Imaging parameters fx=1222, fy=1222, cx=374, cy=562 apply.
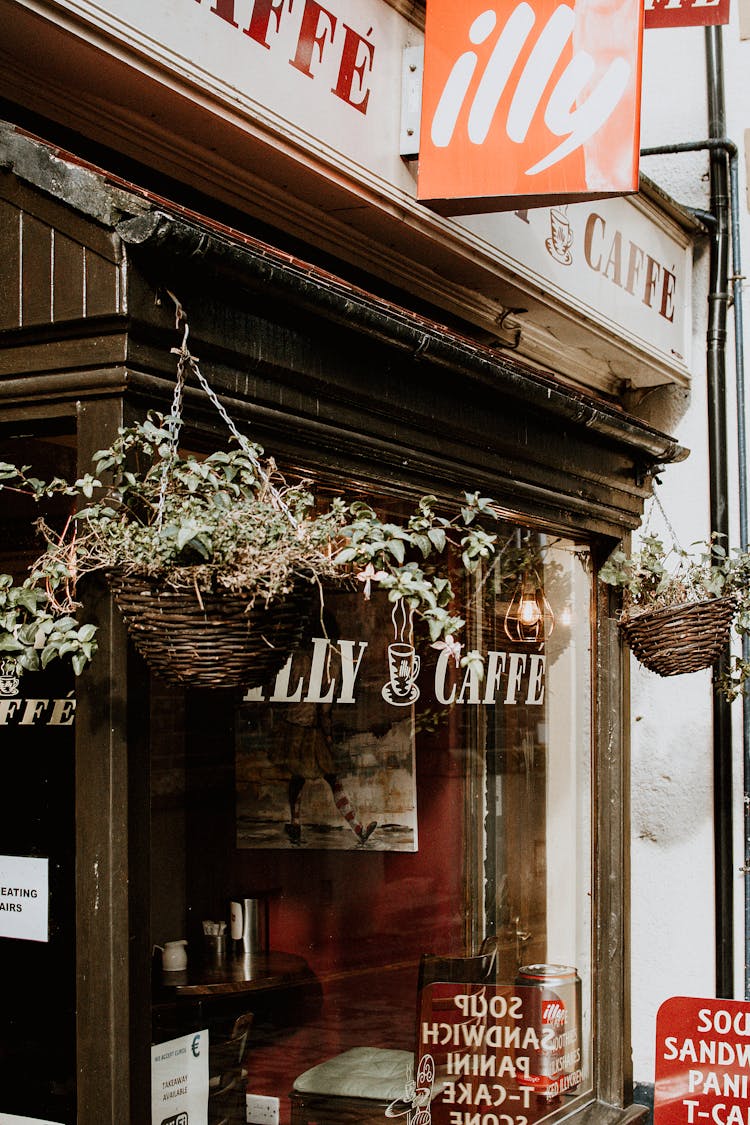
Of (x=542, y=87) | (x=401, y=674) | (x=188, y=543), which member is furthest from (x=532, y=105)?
(x=188, y=543)

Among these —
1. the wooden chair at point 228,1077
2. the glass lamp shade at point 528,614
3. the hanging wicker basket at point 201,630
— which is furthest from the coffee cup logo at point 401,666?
the hanging wicker basket at point 201,630

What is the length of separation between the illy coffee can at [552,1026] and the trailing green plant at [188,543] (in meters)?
2.81

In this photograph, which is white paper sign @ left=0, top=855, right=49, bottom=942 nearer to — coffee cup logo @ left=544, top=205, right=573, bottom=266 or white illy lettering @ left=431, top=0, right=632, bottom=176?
white illy lettering @ left=431, top=0, right=632, bottom=176

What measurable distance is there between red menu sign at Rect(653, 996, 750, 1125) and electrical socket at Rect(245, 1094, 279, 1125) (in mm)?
1302

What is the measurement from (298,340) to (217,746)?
1485 mm

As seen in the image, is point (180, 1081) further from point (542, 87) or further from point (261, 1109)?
point (542, 87)

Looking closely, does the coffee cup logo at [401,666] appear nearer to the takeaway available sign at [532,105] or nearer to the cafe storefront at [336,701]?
the cafe storefront at [336,701]

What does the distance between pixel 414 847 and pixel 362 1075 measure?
929 millimetres

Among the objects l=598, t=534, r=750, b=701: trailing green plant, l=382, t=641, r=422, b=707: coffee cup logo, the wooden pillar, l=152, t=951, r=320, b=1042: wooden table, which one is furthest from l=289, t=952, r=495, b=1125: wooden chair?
the wooden pillar

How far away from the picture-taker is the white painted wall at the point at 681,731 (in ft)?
20.0

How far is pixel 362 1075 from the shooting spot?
14.3 feet

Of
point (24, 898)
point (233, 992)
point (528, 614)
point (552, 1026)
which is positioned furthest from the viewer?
point (528, 614)

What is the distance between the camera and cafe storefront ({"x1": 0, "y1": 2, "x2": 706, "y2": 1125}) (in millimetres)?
2621

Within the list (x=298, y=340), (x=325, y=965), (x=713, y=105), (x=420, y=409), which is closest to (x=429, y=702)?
(x=325, y=965)
